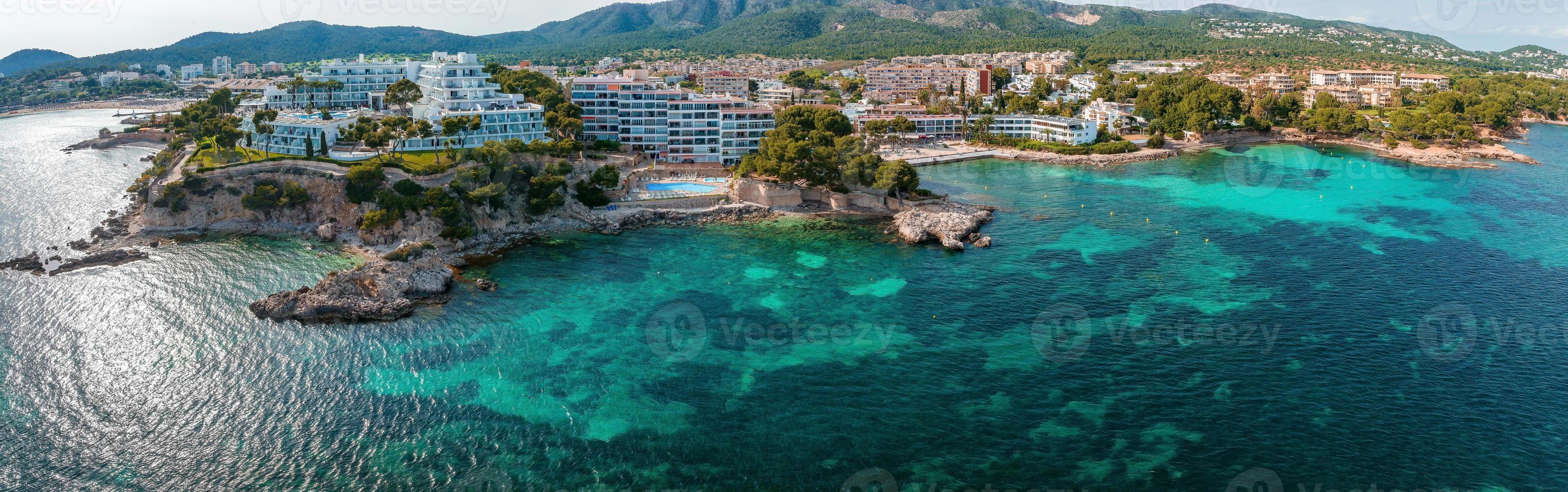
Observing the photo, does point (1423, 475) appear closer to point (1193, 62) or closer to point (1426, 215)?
point (1426, 215)

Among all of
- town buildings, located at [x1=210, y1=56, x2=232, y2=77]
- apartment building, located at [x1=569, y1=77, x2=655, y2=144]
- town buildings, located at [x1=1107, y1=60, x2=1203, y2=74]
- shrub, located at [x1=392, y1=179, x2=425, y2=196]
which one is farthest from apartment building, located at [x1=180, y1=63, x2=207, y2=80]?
town buildings, located at [x1=1107, y1=60, x2=1203, y2=74]


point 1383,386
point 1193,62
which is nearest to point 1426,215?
point 1383,386

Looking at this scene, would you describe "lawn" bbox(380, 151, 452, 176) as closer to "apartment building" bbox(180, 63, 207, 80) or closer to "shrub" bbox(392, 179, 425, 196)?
"shrub" bbox(392, 179, 425, 196)

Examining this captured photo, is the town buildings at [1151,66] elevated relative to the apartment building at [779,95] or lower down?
elevated

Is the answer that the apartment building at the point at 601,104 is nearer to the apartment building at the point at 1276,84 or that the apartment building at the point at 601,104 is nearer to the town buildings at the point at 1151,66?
the apartment building at the point at 1276,84

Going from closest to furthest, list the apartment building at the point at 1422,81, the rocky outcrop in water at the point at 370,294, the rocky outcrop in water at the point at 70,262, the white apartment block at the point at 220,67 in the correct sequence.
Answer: the rocky outcrop in water at the point at 370,294
the rocky outcrop in water at the point at 70,262
the apartment building at the point at 1422,81
the white apartment block at the point at 220,67

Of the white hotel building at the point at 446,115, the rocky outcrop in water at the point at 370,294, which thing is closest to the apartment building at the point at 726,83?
the white hotel building at the point at 446,115
